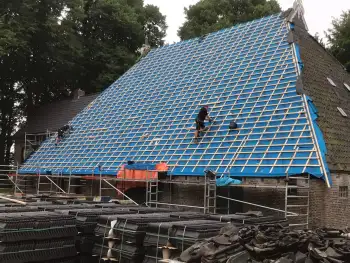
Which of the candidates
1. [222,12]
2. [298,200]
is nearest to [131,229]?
[298,200]

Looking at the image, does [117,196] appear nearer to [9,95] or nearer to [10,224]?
[10,224]

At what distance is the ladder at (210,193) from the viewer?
568 inches

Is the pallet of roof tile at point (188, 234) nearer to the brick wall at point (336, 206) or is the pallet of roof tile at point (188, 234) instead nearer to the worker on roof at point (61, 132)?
the brick wall at point (336, 206)

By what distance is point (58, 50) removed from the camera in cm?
3922

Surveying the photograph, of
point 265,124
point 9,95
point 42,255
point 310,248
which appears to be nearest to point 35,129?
point 9,95

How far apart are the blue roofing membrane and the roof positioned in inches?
256

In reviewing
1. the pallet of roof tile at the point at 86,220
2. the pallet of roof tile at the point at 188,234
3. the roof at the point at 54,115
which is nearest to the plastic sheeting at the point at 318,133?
the pallet of roof tile at the point at 188,234

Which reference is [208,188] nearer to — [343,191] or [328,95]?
[343,191]

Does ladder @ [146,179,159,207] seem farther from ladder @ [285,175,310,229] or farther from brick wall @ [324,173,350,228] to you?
brick wall @ [324,173,350,228]

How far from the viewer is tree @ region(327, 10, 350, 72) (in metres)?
29.3

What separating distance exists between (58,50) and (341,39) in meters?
25.7

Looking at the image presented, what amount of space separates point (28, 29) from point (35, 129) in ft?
29.6

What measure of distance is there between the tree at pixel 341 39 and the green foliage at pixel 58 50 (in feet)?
64.9

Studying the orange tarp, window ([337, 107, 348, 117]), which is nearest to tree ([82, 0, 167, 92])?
the orange tarp
